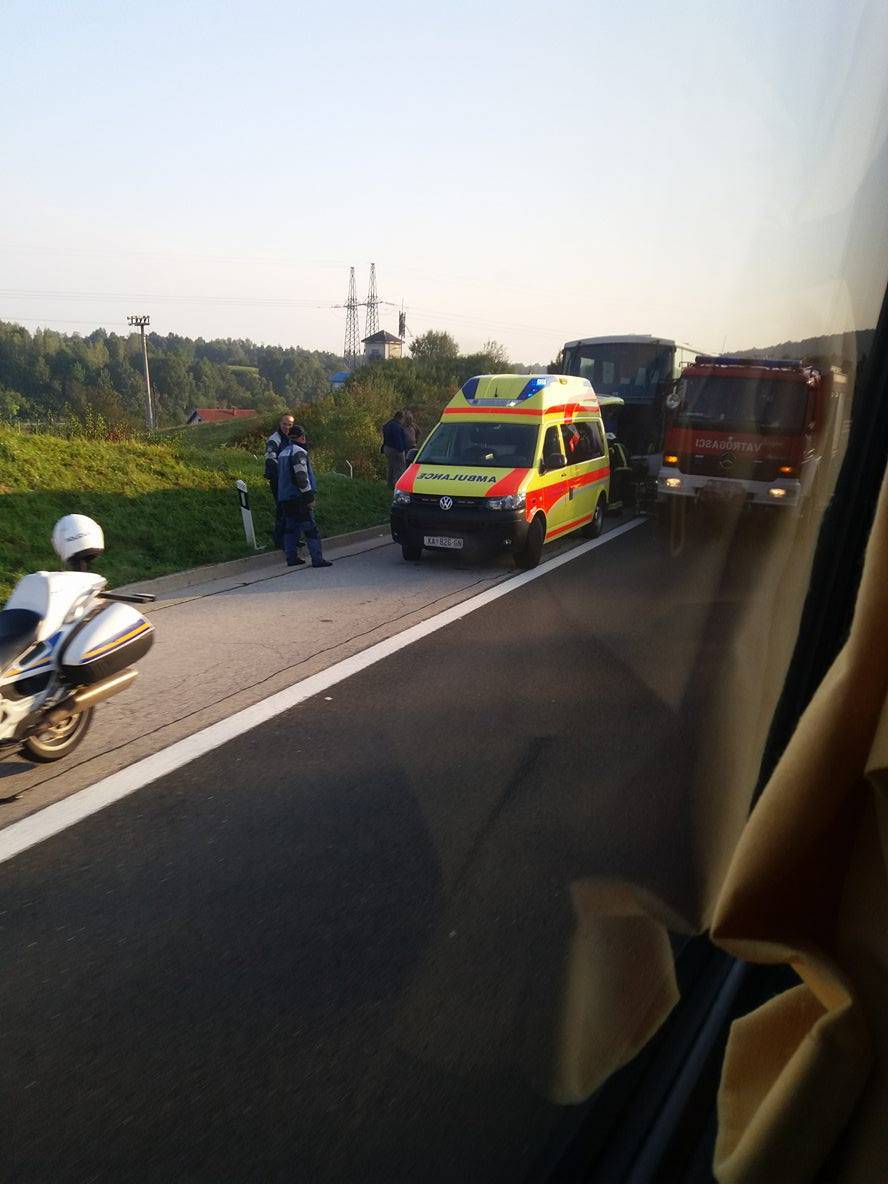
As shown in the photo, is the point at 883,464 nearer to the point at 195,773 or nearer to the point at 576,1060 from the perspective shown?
the point at 576,1060

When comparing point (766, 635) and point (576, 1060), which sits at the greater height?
point (766, 635)

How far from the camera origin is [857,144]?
1.74m

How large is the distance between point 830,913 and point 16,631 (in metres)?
4.29

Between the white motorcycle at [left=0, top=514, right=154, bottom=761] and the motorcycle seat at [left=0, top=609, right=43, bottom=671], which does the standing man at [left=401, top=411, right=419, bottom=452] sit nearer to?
the white motorcycle at [left=0, top=514, right=154, bottom=761]

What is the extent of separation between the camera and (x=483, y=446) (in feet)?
40.2

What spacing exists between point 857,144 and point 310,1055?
2619 mm

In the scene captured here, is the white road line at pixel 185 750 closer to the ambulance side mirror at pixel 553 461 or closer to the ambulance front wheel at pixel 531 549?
the ambulance front wheel at pixel 531 549

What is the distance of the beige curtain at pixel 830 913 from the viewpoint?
108 centimetres

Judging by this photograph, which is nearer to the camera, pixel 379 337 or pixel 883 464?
pixel 883 464

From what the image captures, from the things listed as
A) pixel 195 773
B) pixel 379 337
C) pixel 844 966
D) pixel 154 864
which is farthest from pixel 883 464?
pixel 379 337

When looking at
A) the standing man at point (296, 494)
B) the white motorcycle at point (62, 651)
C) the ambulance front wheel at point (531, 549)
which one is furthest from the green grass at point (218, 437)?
the white motorcycle at point (62, 651)

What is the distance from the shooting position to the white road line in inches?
167

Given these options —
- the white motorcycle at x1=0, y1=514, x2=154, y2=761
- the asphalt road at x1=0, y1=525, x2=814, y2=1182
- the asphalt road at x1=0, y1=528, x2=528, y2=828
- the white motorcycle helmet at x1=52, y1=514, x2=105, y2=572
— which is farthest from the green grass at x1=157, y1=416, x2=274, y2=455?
the asphalt road at x1=0, y1=525, x2=814, y2=1182

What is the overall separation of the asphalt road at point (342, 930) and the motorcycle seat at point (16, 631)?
2.90 ft
